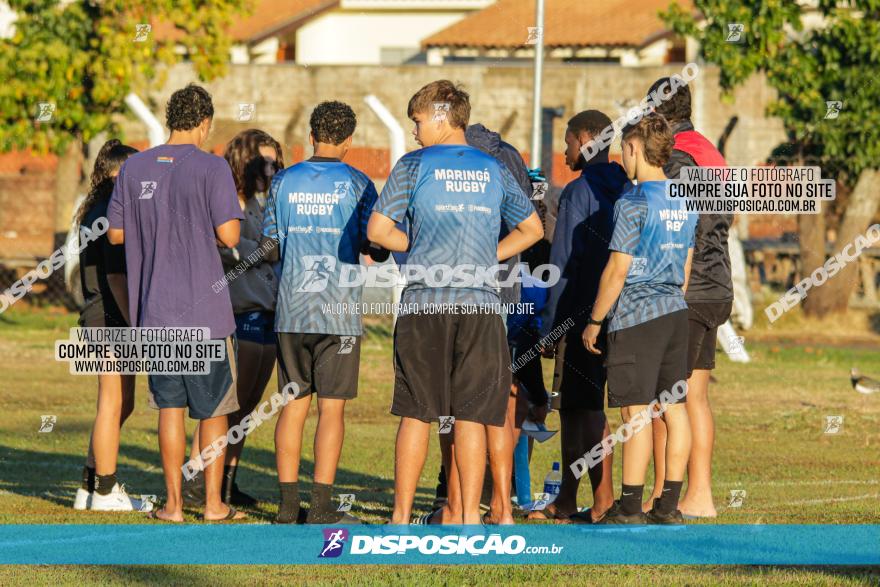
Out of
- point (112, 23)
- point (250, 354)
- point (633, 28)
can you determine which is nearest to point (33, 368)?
point (112, 23)

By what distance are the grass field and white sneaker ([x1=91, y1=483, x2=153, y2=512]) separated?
0.13m

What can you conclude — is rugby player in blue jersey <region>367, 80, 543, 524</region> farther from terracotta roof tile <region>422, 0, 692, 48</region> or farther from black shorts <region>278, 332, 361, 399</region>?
terracotta roof tile <region>422, 0, 692, 48</region>

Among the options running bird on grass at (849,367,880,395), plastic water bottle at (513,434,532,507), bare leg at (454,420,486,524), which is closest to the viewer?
bare leg at (454,420,486,524)

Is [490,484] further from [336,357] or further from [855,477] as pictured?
[855,477]

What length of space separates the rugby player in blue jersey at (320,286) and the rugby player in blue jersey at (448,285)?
0.42 m

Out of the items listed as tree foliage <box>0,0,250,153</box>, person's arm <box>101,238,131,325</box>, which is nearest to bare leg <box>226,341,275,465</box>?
person's arm <box>101,238,131,325</box>

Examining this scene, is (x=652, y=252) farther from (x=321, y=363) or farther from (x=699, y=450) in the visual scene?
(x=321, y=363)

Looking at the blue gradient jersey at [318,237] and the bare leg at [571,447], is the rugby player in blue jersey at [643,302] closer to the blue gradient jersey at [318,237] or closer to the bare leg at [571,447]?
the bare leg at [571,447]

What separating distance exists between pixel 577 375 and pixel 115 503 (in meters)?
2.65

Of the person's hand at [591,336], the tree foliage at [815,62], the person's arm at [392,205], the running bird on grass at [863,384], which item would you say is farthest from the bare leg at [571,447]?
the tree foliage at [815,62]

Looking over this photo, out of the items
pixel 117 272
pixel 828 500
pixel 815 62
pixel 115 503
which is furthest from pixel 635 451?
pixel 815 62

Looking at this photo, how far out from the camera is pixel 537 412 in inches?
340

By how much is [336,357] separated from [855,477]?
4.18 m

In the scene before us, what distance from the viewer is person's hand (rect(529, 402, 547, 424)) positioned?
8.60m
